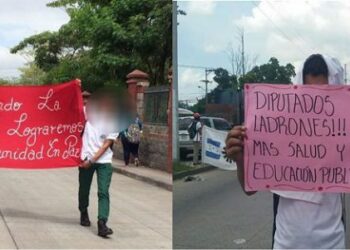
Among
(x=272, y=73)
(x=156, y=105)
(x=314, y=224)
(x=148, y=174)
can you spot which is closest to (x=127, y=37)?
(x=156, y=105)

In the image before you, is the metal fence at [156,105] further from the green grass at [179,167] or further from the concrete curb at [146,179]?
the green grass at [179,167]

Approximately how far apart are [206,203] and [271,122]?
3.11 ft

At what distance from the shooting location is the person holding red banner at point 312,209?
266 cm

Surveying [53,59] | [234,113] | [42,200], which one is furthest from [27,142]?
[53,59]

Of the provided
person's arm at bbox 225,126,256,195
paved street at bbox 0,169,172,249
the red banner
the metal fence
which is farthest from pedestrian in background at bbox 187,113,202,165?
the metal fence

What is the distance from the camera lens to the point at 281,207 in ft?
9.11

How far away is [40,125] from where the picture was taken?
7.38 metres

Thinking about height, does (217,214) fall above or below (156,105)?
below

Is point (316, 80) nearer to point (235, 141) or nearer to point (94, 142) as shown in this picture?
point (235, 141)

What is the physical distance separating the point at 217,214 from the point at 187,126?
0.54 metres

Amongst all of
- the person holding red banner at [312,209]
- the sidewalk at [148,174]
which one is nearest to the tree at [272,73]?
the person holding red banner at [312,209]

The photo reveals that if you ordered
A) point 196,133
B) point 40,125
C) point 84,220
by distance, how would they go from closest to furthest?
1. point 196,133
2. point 84,220
3. point 40,125

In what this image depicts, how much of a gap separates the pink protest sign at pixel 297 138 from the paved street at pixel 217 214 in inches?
18.6

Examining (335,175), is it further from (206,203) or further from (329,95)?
(206,203)
